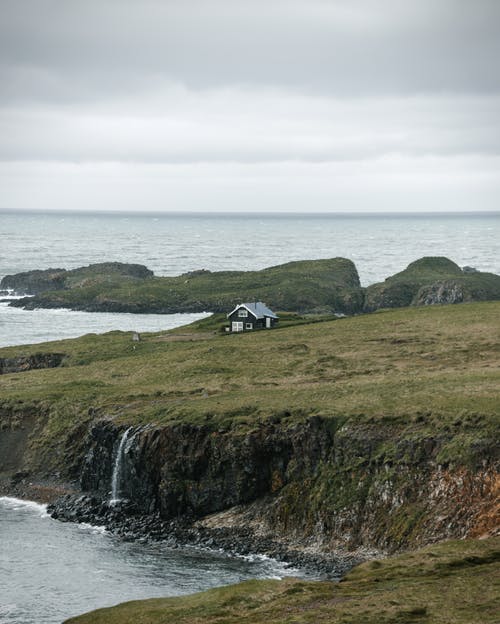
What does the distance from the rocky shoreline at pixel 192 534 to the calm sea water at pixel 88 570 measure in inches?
47.1

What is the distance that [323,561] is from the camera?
61094mm

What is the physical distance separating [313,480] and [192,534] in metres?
9.04

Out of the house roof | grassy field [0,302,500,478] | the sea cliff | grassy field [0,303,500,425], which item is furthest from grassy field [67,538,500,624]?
the house roof

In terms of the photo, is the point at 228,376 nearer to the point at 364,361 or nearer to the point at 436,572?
the point at 364,361

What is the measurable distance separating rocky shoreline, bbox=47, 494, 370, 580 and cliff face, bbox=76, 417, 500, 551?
0.98 metres

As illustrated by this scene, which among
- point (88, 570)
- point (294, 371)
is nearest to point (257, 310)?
point (294, 371)

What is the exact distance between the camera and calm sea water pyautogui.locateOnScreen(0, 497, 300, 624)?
5534cm

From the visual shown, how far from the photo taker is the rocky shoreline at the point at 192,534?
6084 centimetres

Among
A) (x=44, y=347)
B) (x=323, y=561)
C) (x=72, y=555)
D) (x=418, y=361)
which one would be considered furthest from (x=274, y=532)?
(x=44, y=347)

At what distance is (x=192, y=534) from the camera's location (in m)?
67.3

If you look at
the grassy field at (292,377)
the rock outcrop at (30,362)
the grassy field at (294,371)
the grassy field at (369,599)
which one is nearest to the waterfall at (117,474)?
the grassy field at (292,377)

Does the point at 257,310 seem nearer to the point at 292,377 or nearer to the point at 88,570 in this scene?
the point at 292,377

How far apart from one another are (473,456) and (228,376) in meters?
33.1

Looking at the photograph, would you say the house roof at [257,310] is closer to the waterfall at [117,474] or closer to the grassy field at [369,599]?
the waterfall at [117,474]
